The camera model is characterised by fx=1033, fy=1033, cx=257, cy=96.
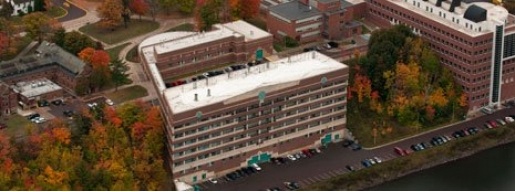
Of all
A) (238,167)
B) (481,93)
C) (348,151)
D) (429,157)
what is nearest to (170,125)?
(238,167)

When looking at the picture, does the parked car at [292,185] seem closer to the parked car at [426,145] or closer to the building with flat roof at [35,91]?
the parked car at [426,145]

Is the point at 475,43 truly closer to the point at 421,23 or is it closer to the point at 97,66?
the point at 421,23

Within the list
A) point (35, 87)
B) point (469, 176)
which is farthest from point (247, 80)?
point (35, 87)

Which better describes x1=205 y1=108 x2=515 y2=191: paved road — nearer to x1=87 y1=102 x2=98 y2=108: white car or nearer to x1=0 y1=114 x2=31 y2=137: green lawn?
x1=87 y1=102 x2=98 y2=108: white car

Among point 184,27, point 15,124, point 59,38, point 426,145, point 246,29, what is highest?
point 59,38

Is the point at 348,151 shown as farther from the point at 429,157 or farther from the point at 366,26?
the point at 366,26

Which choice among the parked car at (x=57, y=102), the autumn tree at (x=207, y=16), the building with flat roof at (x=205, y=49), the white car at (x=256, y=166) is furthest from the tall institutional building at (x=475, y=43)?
the parked car at (x=57, y=102)
